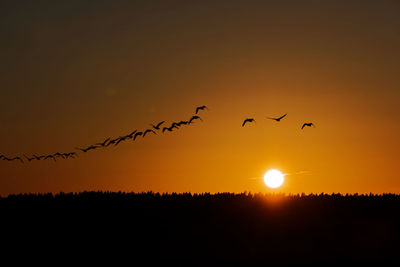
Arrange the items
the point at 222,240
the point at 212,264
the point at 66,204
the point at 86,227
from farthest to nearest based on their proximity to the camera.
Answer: the point at 66,204 → the point at 86,227 → the point at 222,240 → the point at 212,264

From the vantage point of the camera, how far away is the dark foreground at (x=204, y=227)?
95.9ft

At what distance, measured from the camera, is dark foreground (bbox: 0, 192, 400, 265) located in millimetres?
29219

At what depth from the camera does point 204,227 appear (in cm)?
3138

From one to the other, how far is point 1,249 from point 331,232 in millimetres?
17851

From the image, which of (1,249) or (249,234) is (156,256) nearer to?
(249,234)

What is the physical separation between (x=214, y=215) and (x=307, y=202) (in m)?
6.08

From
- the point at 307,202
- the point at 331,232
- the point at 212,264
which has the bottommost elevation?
the point at 212,264

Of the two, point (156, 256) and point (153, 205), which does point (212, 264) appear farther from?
point (153, 205)

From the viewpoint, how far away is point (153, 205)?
110 ft

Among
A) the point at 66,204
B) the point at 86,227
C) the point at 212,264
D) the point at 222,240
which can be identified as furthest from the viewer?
the point at 66,204

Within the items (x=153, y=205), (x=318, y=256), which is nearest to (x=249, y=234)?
(x=318, y=256)

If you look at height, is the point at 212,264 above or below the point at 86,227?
below

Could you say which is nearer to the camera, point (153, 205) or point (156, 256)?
point (156, 256)

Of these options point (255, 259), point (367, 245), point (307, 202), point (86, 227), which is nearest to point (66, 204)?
point (86, 227)
